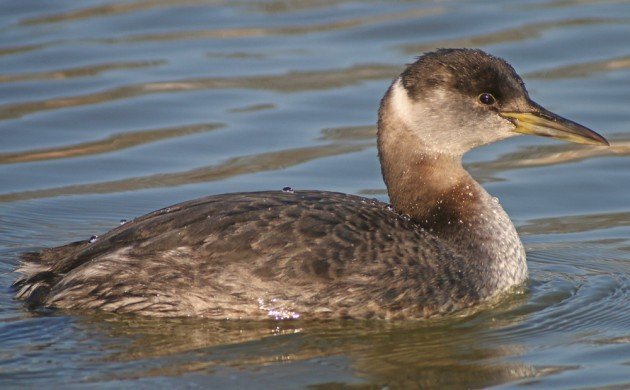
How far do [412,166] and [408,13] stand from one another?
645cm

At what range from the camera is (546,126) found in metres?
9.66

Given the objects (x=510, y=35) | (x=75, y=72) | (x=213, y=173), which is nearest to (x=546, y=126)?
(x=213, y=173)

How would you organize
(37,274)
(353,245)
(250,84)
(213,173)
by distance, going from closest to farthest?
(353,245) → (37,274) → (213,173) → (250,84)

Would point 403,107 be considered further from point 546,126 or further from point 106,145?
point 106,145

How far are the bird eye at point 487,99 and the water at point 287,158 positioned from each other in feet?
3.91

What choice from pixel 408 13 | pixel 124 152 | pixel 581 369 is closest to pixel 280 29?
pixel 408 13

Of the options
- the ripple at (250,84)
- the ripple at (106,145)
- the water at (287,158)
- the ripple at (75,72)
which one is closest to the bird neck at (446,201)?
the water at (287,158)

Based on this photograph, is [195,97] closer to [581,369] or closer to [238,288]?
[238,288]

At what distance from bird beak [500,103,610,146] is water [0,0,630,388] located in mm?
885

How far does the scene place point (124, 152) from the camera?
40.8 feet

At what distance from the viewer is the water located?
806 cm

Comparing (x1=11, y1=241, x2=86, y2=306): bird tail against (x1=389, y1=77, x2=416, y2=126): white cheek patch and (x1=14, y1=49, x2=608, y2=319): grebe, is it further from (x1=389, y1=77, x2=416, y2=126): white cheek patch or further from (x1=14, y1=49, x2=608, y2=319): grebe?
(x1=389, y1=77, x2=416, y2=126): white cheek patch

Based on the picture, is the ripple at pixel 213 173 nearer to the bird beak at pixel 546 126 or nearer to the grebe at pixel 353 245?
the grebe at pixel 353 245

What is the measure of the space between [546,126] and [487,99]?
446mm
